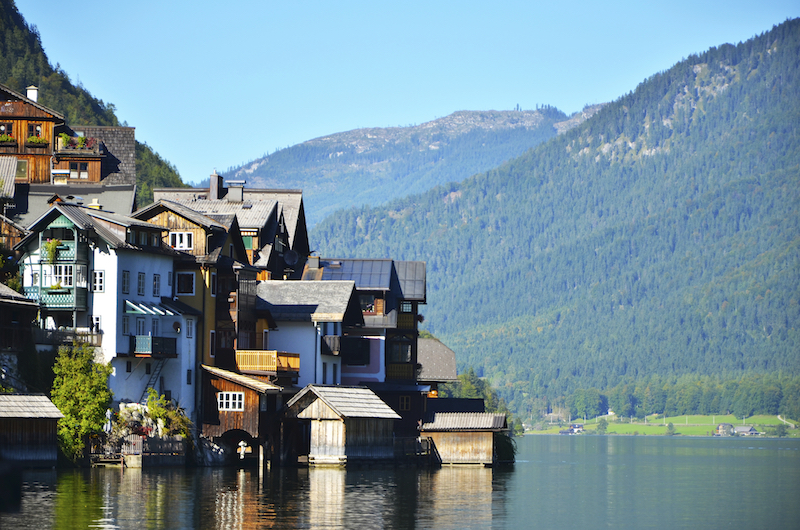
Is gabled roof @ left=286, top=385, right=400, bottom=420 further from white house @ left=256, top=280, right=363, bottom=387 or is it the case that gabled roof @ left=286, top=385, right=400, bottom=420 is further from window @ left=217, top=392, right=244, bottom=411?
white house @ left=256, top=280, right=363, bottom=387

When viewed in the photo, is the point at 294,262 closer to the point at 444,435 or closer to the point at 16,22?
the point at 444,435

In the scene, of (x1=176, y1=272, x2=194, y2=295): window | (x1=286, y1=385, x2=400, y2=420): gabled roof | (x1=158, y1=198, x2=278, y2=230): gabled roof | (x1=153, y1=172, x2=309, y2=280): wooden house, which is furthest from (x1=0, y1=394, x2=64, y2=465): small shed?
(x1=158, y1=198, x2=278, y2=230): gabled roof

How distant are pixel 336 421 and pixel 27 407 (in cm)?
2243

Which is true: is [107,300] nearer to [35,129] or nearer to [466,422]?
[466,422]

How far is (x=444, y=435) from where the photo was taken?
335 feet

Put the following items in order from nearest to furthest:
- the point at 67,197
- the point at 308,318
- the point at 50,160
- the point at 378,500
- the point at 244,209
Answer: the point at 378,500, the point at 308,318, the point at 67,197, the point at 244,209, the point at 50,160

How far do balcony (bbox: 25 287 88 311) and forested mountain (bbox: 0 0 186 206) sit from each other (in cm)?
7781

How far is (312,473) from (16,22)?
116921 millimetres

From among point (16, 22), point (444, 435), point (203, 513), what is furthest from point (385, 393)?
point (16, 22)

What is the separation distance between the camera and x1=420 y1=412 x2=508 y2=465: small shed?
101625 mm

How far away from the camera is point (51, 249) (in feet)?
279

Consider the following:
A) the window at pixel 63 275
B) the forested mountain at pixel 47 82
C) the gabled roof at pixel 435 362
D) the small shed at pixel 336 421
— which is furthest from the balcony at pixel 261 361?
the forested mountain at pixel 47 82

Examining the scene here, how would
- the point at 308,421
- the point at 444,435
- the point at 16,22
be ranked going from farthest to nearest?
the point at 16,22, the point at 444,435, the point at 308,421

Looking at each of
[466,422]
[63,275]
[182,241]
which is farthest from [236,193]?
[63,275]
